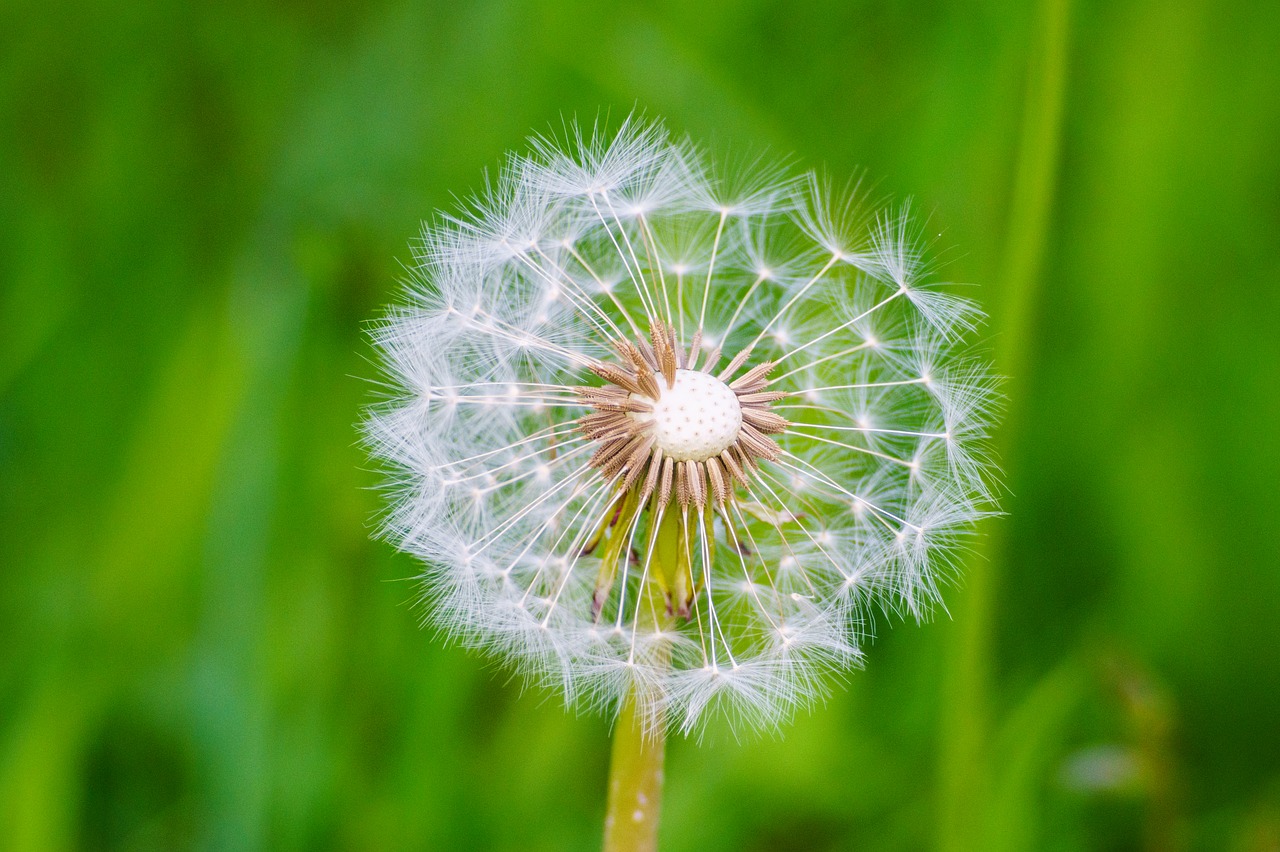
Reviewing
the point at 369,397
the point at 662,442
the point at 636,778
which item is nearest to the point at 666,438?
the point at 662,442

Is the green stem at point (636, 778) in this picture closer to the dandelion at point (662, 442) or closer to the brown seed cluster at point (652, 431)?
the dandelion at point (662, 442)

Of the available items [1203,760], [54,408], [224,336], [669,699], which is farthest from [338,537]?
[1203,760]

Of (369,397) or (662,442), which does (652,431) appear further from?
(369,397)

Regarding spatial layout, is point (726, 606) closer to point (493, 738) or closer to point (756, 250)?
point (756, 250)

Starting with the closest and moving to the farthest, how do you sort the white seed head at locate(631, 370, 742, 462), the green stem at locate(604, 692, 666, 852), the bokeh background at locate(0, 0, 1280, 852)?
the green stem at locate(604, 692, 666, 852) < the white seed head at locate(631, 370, 742, 462) < the bokeh background at locate(0, 0, 1280, 852)

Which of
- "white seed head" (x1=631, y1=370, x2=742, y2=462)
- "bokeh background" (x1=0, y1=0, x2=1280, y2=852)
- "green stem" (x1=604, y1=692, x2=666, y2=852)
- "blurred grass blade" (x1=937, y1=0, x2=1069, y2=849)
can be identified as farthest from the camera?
"bokeh background" (x1=0, y1=0, x2=1280, y2=852)

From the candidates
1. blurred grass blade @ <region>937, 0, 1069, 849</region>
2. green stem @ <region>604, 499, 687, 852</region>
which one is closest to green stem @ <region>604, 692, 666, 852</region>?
green stem @ <region>604, 499, 687, 852</region>

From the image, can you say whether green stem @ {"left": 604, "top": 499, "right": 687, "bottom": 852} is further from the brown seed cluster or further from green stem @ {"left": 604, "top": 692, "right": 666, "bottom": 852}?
the brown seed cluster
